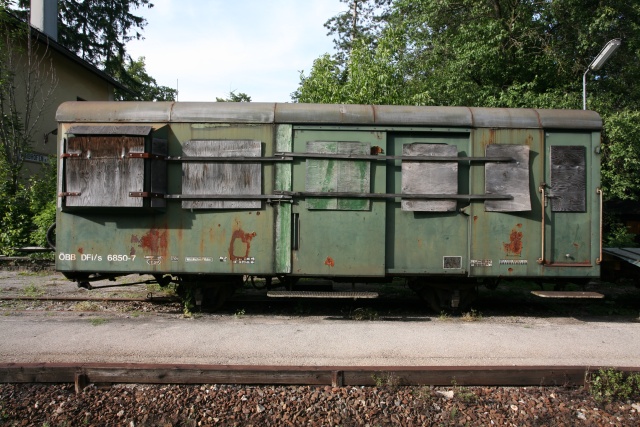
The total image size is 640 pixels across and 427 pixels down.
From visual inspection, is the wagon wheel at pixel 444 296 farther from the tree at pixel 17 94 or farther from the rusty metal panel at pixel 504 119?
the tree at pixel 17 94

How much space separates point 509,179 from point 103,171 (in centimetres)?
613

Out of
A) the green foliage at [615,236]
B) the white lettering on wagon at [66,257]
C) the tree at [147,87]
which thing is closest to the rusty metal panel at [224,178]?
the white lettering on wagon at [66,257]

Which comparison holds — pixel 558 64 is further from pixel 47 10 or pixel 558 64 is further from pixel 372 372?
pixel 47 10

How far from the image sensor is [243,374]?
4.45 meters

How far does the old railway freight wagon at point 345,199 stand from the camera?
6.59 metres

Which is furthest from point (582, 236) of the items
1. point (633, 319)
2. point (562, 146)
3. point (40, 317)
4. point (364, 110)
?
point (40, 317)

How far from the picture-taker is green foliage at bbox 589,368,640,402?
14.3 ft

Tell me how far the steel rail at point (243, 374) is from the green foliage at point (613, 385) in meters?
0.11

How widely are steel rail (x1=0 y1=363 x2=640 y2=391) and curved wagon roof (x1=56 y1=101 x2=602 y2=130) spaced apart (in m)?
3.71

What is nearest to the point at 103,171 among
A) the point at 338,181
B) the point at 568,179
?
the point at 338,181

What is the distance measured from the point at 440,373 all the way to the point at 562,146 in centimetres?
433

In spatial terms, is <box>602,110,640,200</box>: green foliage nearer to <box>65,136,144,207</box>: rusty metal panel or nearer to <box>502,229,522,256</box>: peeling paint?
<box>502,229,522,256</box>: peeling paint

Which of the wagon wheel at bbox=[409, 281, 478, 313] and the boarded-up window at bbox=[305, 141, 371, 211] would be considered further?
the wagon wheel at bbox=[409, 281, 478, 313]

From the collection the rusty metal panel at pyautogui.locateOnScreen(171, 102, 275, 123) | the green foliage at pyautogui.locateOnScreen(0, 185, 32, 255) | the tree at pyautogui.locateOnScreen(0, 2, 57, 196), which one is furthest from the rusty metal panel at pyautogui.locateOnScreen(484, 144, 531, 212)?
the tree at pyautogui.locateOnScreen(0, 2, 57, 196)
